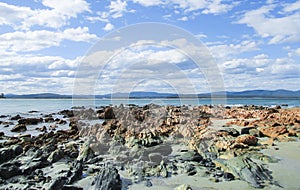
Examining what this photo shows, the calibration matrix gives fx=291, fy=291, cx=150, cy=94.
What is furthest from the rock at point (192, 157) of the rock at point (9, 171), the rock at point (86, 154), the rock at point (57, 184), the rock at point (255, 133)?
the rock at point (9, 171)

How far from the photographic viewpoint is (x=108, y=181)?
770cm

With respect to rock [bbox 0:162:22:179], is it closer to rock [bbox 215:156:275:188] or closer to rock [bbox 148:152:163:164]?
rock [bbox 148:152:163:164]

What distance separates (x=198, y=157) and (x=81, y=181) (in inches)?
164

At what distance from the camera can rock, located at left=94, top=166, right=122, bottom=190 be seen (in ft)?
24.8

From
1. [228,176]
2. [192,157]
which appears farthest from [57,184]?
[192,157]

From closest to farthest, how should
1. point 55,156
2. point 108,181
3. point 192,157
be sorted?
point 108,181, point 192,157, point 55,156

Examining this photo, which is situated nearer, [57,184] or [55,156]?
[57,184]

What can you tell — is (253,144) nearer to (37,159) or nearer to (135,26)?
(37,159)

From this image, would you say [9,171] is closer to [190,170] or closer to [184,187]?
[184,187]

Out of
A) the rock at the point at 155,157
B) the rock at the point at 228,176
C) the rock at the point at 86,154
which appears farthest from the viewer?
the rock at the point at 86,154

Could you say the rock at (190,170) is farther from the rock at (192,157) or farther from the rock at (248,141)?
the rock at (248,141)

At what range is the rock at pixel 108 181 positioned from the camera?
24.8ft

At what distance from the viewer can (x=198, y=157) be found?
33.9 feet

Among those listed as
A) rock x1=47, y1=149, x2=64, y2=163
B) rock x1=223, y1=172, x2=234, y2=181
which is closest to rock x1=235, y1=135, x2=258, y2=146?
rock x1=223, y1=172, x2=234, y2=181
